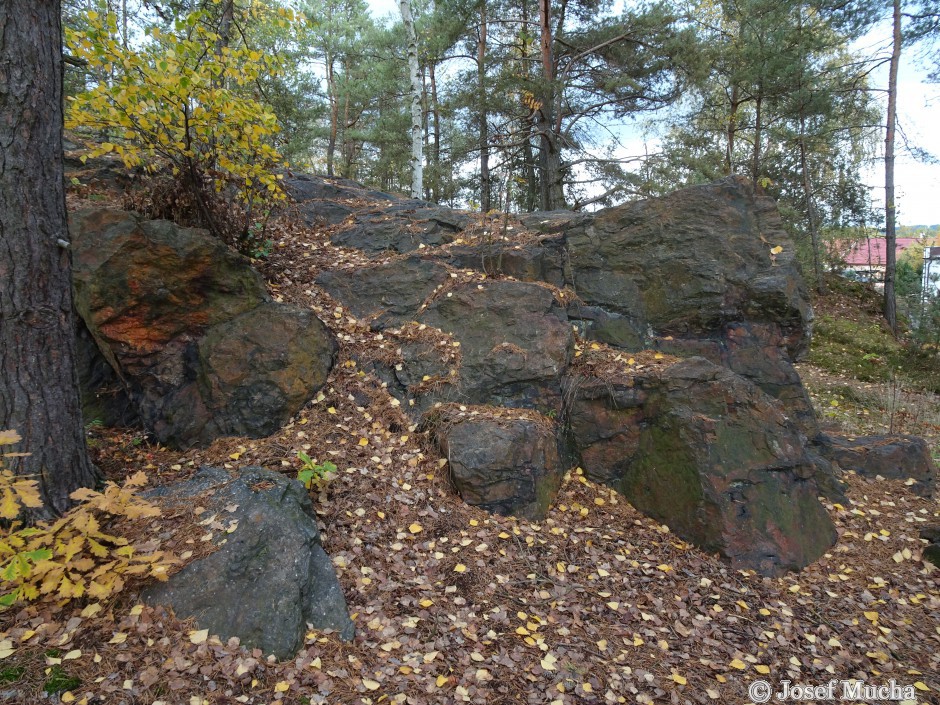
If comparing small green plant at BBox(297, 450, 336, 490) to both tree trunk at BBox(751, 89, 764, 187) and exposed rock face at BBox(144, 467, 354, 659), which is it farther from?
tree trunk at BBox(751, 89, 764, 187)

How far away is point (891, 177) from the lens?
12.8 meters

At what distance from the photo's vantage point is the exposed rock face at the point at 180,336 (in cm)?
415

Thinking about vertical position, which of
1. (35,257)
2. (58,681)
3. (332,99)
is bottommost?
(58,681)

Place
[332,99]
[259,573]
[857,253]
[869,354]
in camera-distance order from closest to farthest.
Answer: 1. [259,573]
2. [869,354]
3. [857,253]
4. [332,99]

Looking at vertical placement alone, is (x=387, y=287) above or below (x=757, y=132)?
below

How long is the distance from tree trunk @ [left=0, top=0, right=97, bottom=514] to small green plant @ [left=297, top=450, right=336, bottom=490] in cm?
133

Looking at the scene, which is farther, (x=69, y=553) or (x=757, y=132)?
(x=757, y=132)

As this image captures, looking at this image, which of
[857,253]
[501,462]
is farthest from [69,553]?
[857,253]

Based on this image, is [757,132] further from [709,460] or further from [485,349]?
[709,460]

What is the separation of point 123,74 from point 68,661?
13.4 feet

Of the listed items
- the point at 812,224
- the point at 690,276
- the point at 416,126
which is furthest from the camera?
the point at 812,224

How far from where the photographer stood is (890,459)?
18.5ft

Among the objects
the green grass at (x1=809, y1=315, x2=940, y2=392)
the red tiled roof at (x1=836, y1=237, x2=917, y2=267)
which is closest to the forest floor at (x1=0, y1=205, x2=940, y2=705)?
the green grass at (x1=809, y1=315, x2=940, y2=392)

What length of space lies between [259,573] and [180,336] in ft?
7.93
